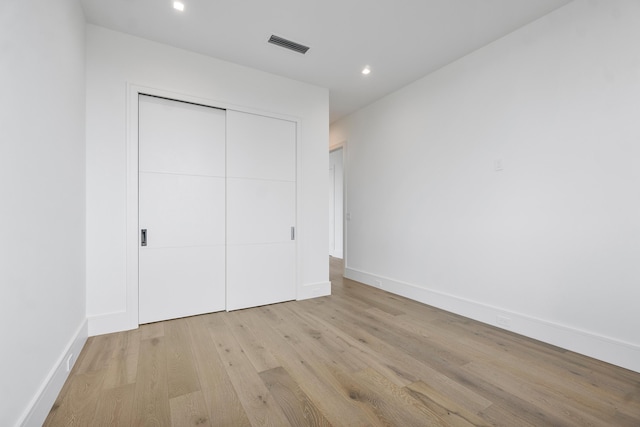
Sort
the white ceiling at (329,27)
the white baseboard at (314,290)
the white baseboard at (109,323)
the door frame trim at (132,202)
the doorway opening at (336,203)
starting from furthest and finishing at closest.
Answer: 1. the doorway opening at (336,203)
2. the white baseboard at (314,290)
3. the door frame trim at (132,202)
4. the white baseboard at (109,323)
5. the white ceiling at (329,27)

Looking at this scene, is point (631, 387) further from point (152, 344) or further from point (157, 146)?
point (157, 146)

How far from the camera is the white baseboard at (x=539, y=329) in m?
2.08

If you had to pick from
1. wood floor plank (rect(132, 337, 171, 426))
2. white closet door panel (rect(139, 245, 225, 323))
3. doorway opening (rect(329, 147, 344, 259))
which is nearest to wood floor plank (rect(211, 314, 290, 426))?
wood floor plank (rect(132, 337, 171, 426))

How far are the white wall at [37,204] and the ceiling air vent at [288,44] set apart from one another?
163 cm

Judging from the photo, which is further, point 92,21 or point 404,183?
point 404,183

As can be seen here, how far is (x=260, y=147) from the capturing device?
11.4 ft

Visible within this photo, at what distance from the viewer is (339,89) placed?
402cm

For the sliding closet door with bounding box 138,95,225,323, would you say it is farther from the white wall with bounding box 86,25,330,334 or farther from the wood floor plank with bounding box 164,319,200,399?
the wood floor plank with bounding box 164,319,200,399

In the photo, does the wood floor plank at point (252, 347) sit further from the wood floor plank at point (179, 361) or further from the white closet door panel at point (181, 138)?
the white closet door panel at point (181, 138)

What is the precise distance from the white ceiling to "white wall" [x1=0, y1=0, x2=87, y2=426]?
0.68 metres

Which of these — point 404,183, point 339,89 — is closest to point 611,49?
point 404,183

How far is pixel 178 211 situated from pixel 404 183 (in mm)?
2966

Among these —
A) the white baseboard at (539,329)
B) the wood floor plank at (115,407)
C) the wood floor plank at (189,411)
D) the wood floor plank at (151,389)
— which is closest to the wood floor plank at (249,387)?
the wood floor plank at (189,411)

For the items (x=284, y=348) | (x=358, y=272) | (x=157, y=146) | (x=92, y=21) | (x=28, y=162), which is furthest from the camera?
(x=358, y=272)
